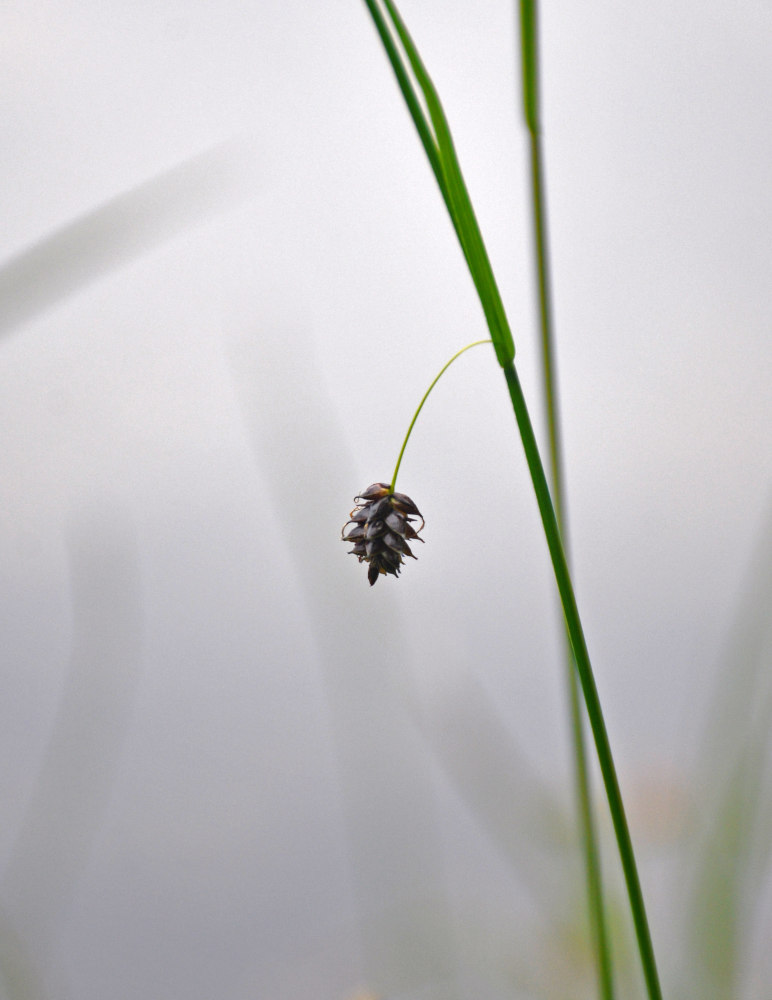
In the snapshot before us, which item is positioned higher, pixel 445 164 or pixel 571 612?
pixel 445 164

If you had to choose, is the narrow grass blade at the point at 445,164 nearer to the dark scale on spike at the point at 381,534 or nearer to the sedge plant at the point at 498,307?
the sedge plant at the point at 498,307

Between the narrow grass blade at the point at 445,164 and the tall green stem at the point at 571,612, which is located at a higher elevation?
the narrow grass blade at the point at 445,164

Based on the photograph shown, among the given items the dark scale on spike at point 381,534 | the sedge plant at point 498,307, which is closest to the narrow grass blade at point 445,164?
the sedge plant at point 498,307

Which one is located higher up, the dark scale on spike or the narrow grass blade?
the narrow grass blade

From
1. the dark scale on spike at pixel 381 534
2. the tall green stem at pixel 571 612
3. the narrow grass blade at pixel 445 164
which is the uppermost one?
the narrow grass blade at pixel 445 164

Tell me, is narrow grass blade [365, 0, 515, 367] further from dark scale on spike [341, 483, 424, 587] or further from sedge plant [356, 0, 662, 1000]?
dark scale on spike [341, 483, 424, 587]

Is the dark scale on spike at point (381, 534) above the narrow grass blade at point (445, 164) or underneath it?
underneath

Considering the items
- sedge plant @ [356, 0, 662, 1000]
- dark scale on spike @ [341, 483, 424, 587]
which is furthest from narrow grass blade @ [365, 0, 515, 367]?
dark scale on spike @ [341, 483, 424, 587]

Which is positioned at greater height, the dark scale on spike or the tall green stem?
the dark scale on spike

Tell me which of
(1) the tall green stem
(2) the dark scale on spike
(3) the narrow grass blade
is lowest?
(1) the tall green stem
